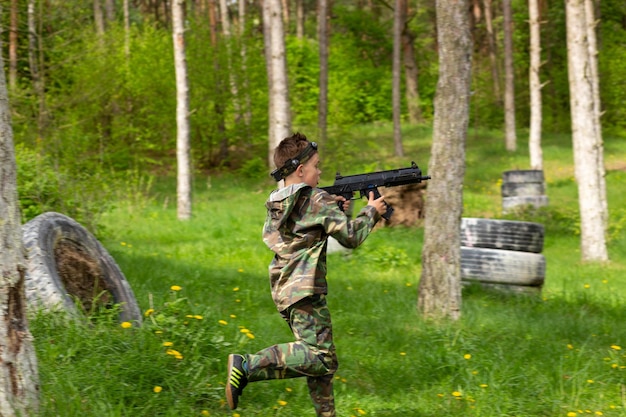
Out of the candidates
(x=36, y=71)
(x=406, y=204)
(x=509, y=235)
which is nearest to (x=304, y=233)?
(x=509, y=235)

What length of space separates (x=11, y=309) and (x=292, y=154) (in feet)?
6.07

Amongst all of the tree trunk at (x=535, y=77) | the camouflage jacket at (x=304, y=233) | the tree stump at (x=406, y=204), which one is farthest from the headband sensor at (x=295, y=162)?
the tree trunk at (x=535, y=77)

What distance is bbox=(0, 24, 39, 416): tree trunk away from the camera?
4027 mm

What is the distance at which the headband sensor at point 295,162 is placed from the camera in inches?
188

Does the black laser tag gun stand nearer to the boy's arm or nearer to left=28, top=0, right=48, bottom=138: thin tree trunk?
the boy's arm

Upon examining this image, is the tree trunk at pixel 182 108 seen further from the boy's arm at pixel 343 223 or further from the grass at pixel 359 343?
the boy's arm at pixel 343 223

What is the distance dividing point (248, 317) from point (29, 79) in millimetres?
16380

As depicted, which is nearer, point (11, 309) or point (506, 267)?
point (11, 309)

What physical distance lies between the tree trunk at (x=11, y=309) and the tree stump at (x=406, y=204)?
12879 millimetres

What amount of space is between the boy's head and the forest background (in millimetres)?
7210

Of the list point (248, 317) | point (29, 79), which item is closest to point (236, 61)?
point (29, 79)

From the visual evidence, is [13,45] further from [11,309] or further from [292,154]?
[11,309]

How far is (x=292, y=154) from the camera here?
4.78 metres

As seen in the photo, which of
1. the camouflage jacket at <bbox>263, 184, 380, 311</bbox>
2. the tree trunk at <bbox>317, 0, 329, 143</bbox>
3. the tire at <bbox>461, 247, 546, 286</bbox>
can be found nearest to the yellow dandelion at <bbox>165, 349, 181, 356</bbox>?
the camouflage jacket at <bbox>263, 184, 380, 311</bbox>
